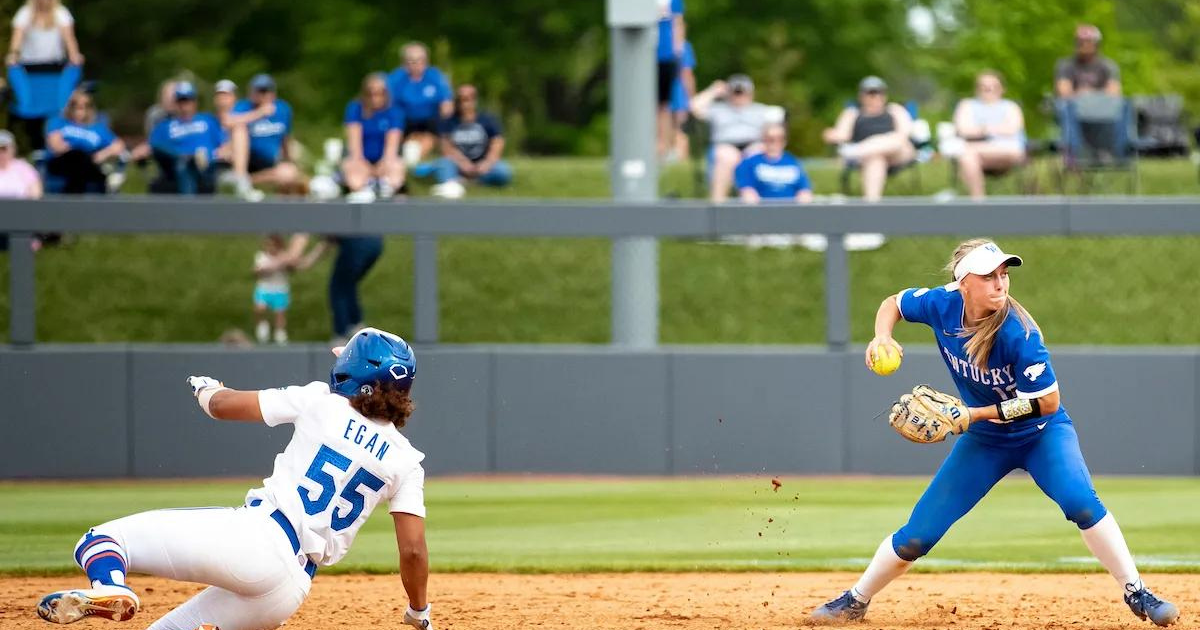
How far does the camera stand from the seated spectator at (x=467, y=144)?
17031 millimetres

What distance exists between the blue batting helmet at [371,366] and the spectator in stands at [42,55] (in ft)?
37.6

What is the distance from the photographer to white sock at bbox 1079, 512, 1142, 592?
22.8 ft

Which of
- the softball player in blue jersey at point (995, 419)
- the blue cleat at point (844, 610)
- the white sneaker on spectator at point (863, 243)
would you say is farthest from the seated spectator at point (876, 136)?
the softball player in blue jersey at point (995, 419)

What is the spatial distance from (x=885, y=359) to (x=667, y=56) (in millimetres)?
11534

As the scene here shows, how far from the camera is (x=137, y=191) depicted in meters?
18.4

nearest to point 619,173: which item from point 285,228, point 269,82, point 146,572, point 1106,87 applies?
point 285,228

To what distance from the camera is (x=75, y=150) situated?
15750 millimetres

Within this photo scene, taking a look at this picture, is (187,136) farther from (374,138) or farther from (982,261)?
(982,261)

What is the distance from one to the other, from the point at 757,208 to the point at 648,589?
510 cm

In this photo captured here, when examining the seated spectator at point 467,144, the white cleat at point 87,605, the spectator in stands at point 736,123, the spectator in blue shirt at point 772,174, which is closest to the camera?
the white cleat at point 87,605

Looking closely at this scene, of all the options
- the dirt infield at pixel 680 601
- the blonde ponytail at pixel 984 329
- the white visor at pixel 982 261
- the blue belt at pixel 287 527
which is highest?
the white visor at pixel 982 261

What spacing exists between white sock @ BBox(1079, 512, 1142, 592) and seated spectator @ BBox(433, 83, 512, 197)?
10.7 metres

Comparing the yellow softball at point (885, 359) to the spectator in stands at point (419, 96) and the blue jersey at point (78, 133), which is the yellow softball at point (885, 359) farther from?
the blue jersey at point (78, 133)

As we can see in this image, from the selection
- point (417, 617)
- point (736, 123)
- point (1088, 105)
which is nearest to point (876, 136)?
point (736, 123)
